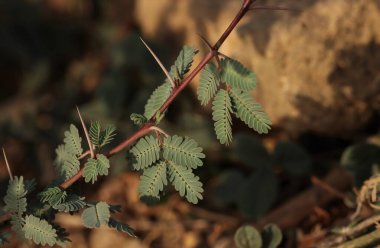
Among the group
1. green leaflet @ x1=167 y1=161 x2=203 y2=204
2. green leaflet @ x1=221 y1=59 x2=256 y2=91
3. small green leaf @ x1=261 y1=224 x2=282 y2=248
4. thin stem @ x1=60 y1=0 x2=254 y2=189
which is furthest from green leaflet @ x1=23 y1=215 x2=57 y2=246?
small green leaf @ x1=261 y1=224 x2=282 y2=248

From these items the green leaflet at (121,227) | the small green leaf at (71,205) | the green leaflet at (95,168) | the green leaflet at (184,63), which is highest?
the green leaflet at (184,63)

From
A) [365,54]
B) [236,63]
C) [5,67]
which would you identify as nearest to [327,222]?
[365,54]

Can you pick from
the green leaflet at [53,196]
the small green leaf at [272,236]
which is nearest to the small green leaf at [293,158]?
the small green leaf at [272,236]

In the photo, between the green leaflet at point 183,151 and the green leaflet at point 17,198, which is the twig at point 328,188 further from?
the green leaflet at point 17,198

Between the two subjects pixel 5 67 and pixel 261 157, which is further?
pixel 5 67

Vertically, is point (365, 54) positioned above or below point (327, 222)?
above

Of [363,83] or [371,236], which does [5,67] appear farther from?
[371,236]
